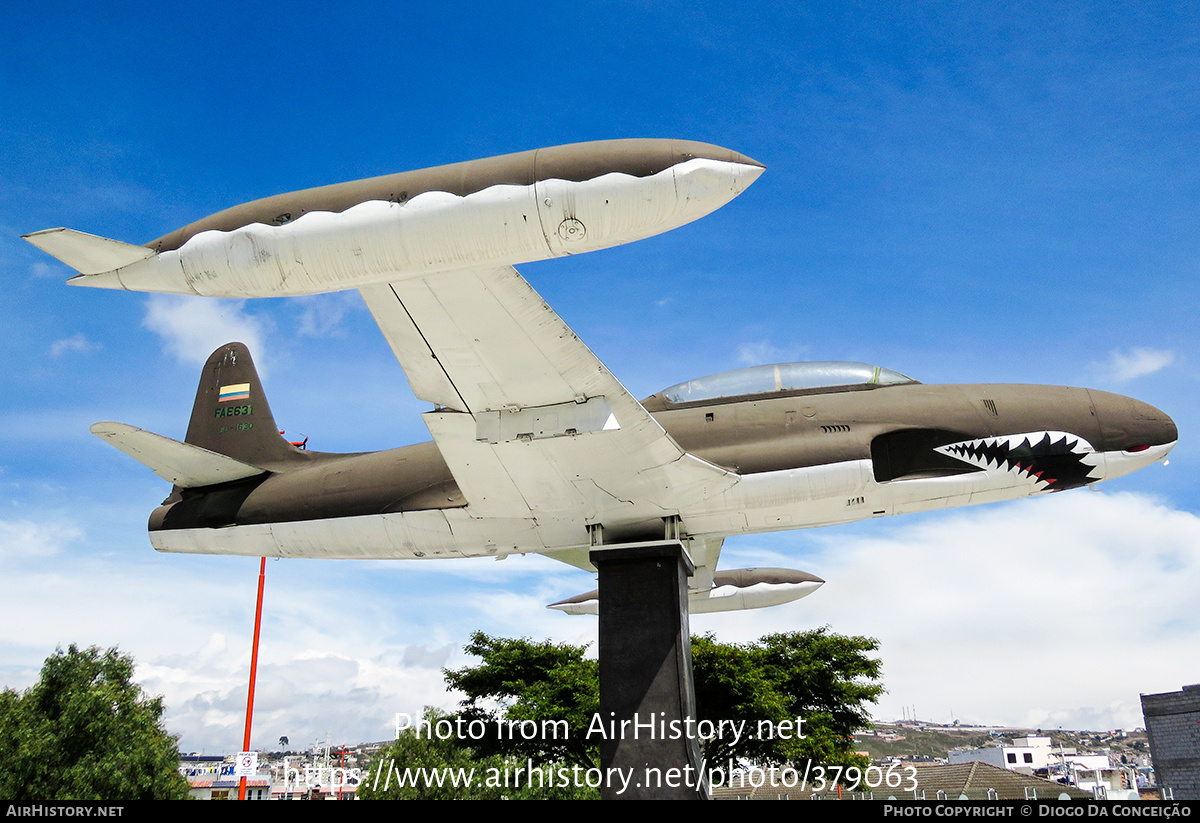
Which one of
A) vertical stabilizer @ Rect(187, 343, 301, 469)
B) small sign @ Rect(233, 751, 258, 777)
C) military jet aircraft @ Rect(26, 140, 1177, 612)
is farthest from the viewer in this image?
small sign @ Rect(233, 751, 258, 777)

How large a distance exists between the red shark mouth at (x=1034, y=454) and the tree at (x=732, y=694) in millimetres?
17444

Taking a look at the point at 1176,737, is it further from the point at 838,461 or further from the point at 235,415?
the point at 235,415

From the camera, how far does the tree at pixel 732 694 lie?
2623 cm

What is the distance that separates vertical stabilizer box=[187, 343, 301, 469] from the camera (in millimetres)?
14289

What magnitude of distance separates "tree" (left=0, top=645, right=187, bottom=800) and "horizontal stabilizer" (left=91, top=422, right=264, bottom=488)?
956cm

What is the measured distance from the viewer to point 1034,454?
10.3 meters

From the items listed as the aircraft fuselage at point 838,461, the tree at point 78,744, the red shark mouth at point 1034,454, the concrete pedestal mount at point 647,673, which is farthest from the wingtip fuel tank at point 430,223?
the tree at point 78,744

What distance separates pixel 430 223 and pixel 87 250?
112 inches

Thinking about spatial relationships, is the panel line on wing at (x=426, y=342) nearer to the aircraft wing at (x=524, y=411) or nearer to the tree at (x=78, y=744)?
the aircraft wing at (x=524, y=411)

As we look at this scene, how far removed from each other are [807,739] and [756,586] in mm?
12103

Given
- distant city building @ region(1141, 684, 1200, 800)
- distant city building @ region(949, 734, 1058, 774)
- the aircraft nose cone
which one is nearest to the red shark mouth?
the aircraft nose cone

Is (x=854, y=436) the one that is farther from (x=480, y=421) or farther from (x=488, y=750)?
(x=488, y=750)

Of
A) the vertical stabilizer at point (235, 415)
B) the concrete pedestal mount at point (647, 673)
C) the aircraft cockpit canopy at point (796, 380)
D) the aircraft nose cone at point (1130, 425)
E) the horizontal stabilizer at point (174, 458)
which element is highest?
the vertical stabilizer at point (235, 415)

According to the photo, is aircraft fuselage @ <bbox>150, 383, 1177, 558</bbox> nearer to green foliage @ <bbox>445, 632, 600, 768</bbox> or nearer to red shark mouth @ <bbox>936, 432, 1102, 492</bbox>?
red shark mouth @ <bbox>936, 432, 1102, 492</bbox>
